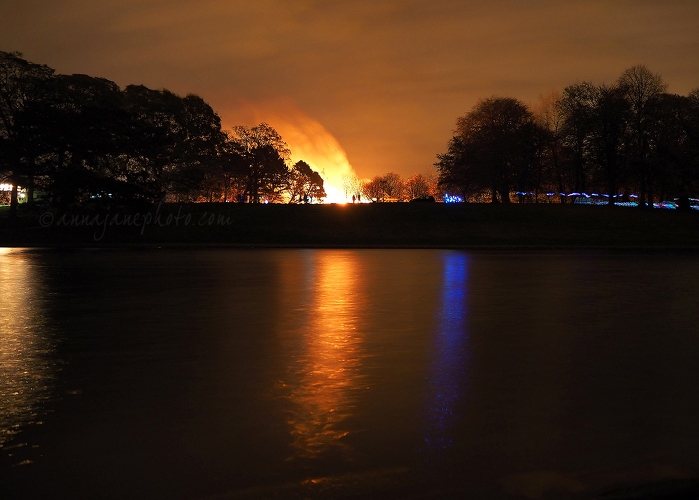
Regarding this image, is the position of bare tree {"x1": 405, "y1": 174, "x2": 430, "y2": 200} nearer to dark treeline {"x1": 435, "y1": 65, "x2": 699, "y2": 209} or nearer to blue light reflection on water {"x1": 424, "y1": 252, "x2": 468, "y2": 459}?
dark treeline {"x1": 435, "y1": 65, "x2": 699, "y2": 209}

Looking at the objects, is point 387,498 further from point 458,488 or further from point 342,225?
point 342,225

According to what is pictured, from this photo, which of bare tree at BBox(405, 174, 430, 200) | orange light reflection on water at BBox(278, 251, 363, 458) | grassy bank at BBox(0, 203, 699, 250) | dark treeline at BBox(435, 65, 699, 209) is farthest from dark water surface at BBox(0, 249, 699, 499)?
bare tree at BBox(405, 174, 430, 200)

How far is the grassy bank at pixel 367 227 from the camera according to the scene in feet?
168

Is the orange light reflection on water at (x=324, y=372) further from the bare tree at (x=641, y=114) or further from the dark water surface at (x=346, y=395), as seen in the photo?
the bare tree at (x=641, y=114)

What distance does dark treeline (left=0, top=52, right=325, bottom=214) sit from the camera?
57.7 m

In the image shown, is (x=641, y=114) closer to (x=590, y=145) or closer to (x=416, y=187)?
(x=590, y=145)

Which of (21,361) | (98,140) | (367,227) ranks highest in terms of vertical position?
(98,140)

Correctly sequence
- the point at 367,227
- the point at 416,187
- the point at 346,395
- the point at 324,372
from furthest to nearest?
the point at 416,187, the point at 367,227, the point at 324,372, the point at 346,395

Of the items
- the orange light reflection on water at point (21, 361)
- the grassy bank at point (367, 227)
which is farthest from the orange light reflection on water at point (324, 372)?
the grassy bank at point (367, 227)

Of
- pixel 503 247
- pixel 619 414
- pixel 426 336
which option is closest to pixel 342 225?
pixel 503 247

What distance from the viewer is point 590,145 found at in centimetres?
8150

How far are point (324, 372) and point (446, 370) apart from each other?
1.62 metres

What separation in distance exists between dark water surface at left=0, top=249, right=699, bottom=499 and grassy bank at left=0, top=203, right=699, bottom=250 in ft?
106

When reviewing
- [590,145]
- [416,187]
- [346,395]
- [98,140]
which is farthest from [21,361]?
[416,187]
